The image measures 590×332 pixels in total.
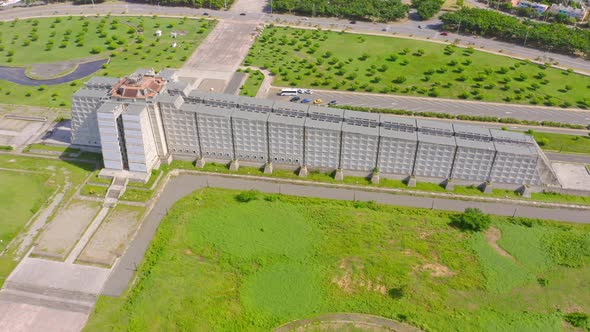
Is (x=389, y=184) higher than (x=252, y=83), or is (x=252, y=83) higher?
(x=252, y=83)

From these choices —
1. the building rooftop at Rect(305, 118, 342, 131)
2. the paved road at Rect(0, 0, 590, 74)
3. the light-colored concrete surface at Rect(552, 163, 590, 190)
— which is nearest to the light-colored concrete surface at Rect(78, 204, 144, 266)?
the building rooftop at Rect(305, 118, 342, 131)

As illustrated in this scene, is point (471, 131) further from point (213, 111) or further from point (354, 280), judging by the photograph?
point (213, 111)

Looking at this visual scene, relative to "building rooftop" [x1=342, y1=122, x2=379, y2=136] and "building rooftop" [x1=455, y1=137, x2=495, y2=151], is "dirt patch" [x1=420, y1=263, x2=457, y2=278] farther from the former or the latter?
"building rooftop" [x1=342, y1=122, x2=379, y2=136]

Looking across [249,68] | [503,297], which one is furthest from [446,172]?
[249,68]

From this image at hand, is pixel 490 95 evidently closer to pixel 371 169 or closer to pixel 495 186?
pixel 495 186

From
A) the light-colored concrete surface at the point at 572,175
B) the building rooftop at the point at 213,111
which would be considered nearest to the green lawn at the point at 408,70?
the light-colored concrete surface at the point at 572,175

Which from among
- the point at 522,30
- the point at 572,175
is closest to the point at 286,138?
the point at 572,175
